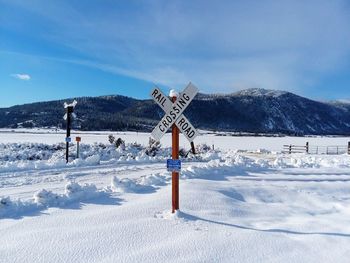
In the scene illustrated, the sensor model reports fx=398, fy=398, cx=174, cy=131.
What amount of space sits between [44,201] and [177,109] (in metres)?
3.29

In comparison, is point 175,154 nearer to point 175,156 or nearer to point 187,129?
point 175,156

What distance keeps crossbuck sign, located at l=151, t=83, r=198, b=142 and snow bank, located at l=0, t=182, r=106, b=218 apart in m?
2.68

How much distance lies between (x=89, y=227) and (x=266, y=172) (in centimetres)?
1042

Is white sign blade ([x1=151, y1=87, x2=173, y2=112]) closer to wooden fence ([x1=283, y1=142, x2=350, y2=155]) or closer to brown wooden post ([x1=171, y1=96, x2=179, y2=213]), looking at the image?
brown wooden post ([x1=171, y1=96, x2=179, y2=213])

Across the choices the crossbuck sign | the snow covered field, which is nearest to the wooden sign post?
the crossbuck sign

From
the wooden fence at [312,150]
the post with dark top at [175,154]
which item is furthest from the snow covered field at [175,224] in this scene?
the wooden fence at [312,150]

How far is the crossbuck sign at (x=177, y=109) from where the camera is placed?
20.5 feet

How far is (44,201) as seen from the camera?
7.59 meters

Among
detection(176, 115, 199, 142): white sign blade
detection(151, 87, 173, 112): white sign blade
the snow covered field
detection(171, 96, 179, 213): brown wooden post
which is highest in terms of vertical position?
detection(151, 87, 173, 112): white sign blade

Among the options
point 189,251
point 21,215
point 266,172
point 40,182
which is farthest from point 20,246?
point 266,172

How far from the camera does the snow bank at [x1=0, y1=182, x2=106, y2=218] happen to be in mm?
7032

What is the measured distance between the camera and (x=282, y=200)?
31.3 ft

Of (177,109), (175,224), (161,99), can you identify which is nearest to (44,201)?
(175,224)

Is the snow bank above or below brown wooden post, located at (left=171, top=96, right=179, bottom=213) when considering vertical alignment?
below
